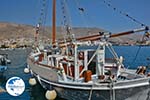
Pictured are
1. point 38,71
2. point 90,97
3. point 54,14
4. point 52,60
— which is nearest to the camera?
point 90,97

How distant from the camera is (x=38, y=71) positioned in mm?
29703

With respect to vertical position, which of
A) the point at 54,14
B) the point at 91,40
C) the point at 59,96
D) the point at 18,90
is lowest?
the point at 59,96

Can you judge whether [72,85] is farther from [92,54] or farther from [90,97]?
[92,54]

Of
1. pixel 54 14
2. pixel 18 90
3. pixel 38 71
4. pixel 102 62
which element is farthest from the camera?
pixel 54 14

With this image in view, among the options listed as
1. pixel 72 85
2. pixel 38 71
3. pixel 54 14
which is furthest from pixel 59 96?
pixel 54 14

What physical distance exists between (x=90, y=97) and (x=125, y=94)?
2.41m

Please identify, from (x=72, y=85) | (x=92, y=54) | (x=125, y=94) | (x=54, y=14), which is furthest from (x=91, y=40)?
(x=54, y=14)

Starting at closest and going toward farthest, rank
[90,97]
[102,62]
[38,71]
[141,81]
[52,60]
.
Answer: [141,81]
[90,97]
[102,62]
[52,60]
[38,71]

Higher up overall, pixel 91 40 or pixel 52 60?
pixel 91 40

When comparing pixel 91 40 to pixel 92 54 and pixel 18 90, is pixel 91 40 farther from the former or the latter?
pixel 18 90

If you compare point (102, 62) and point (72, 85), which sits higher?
→ point (102, 62)

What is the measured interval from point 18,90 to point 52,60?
9615mm

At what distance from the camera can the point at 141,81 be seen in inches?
723

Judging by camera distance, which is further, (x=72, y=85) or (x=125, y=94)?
(x=72, y=85)
